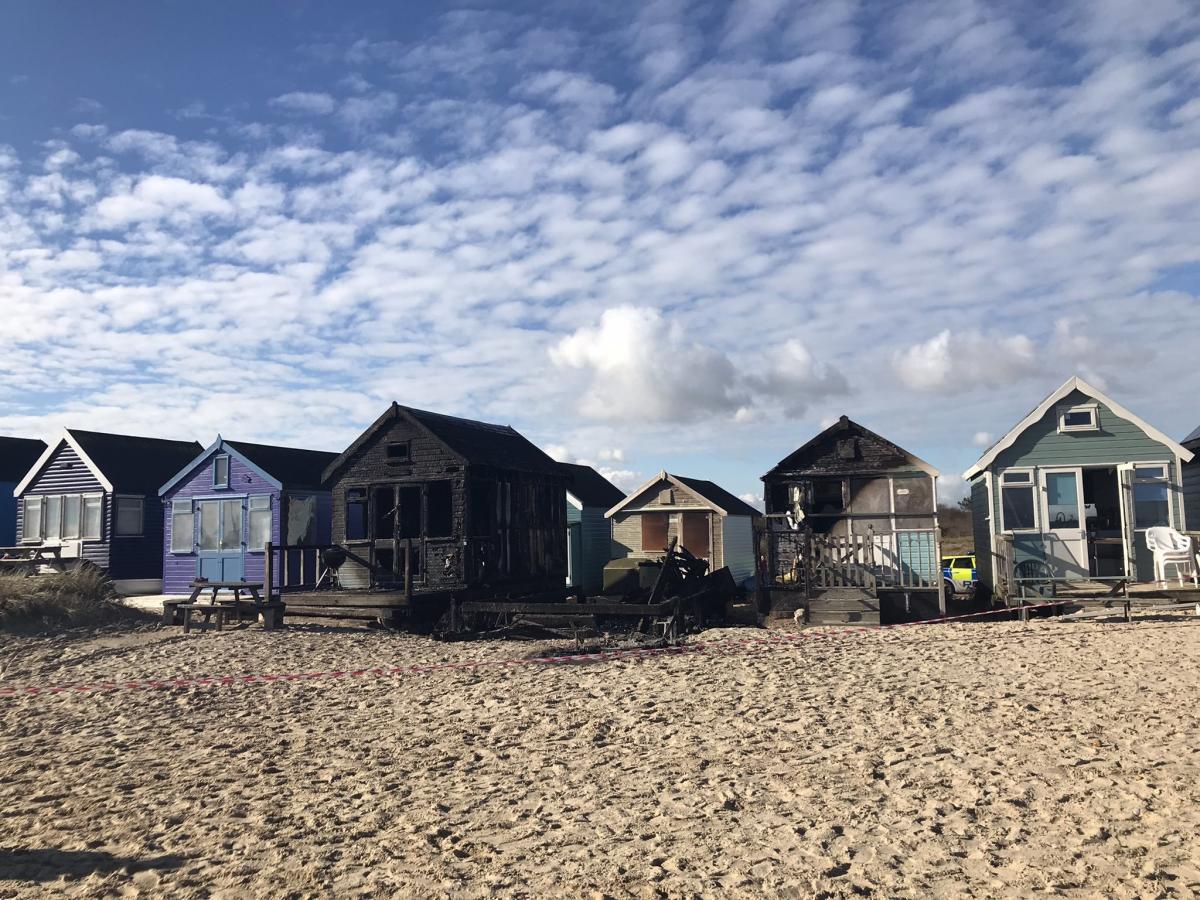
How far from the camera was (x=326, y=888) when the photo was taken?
5773 mm

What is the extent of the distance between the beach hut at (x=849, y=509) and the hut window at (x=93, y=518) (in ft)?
65.9

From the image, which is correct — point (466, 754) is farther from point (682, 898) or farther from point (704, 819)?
point (682, 898)

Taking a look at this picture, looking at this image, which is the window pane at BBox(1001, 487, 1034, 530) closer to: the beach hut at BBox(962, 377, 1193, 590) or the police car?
the beach hut at BBox(962, 377, 1193, 590)

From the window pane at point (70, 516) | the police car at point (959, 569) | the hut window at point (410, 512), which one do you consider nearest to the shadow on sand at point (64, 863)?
the hut window at point (410, 512)

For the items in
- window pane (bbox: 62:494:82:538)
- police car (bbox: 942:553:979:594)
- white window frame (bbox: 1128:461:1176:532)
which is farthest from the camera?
window pane (bbox: 62:494:82:538)

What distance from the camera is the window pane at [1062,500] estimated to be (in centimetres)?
2098

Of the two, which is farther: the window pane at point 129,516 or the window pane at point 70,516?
the window pane at point 70,516

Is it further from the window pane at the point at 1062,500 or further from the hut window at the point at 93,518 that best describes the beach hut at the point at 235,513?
the window pane at the point at 1062,500

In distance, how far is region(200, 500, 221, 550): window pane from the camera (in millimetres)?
27500

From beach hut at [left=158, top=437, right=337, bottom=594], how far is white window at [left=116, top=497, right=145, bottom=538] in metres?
1.60

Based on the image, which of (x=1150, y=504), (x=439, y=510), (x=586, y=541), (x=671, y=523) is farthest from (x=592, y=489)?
(x=1150, y=504)

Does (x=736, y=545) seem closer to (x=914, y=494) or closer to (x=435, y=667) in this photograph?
(x=914, y=494)

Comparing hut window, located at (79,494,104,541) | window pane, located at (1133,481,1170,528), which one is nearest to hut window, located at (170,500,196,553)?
hut window, located at (79,494,104,541)

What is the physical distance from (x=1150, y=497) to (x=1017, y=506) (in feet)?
8.74
